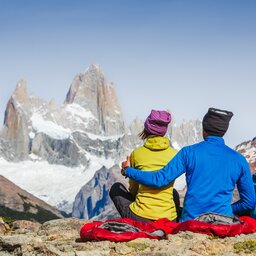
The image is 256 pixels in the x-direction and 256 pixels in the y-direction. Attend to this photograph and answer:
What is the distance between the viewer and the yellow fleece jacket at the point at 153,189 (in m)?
13.2

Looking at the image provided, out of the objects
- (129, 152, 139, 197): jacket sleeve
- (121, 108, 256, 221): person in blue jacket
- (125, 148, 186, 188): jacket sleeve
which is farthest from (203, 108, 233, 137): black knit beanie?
(129, 152, 139, 197): jacket sleeve

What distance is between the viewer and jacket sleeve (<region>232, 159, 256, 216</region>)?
12734mm

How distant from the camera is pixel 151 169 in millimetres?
13578

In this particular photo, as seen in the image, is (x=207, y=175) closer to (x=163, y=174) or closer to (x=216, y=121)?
(x=163, y=174)

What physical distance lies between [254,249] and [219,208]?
6.82 ft

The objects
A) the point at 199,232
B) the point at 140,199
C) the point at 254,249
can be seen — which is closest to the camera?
the point at 254,249

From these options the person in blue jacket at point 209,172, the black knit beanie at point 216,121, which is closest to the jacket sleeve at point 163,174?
the person in blue jacket at point 209,172

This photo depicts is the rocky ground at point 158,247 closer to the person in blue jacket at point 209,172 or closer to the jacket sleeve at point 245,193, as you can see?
the person in blue jacket at point 209,172

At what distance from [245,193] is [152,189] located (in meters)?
2.23

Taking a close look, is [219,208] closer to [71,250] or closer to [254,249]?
[254,249]

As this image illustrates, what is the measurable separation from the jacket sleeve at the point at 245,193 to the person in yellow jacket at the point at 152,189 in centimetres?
159

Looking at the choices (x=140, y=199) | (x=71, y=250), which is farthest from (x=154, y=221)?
(x=71, y=250)

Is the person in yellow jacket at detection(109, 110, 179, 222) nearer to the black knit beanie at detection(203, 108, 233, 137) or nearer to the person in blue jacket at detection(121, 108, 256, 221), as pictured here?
the person in blue jacket at detection(121, 108, 256, 221)

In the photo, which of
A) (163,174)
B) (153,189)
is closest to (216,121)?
(163,174)
